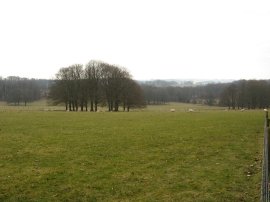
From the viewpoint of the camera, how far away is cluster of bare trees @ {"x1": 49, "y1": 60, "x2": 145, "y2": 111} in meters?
82.4

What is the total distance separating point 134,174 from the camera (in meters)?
13.6

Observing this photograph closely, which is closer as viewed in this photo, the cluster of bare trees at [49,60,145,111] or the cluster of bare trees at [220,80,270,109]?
the cluster of bare trees at [49,60,145,111]

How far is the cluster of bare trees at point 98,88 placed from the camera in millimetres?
82375

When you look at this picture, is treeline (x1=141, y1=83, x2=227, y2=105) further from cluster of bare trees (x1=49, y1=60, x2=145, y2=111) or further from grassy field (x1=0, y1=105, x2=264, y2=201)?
grassy field (x1=0, y1=105, x2=264, y2=201)

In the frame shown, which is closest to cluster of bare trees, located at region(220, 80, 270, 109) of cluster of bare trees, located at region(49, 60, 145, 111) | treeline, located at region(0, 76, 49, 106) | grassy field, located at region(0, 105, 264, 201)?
cluster of bare trees, located at region(49, 60, 145, 111)

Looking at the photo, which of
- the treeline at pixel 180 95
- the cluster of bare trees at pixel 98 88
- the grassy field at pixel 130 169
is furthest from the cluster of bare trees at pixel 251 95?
the grassy field at pixel 130 169

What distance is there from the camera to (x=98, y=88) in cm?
8300

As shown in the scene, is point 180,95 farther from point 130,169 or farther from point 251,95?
point 130,169

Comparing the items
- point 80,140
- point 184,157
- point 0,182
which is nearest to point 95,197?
point 0,182

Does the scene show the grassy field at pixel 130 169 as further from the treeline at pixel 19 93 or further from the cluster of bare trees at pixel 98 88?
the treeline at pixel 19 93

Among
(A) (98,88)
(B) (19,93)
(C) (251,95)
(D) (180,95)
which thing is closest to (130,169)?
(A) (98,88)

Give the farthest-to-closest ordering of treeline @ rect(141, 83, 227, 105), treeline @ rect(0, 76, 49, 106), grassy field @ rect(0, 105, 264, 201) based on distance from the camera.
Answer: treeline @ rect(141, 83, 227, 105) → treeline @ rect(0, 76, 49, 106) → grassy field @ rect(0, 105, 264, 201)

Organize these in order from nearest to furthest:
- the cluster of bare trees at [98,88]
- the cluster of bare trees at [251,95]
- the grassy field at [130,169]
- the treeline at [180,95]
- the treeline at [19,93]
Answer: the grassy field at [130,169]
the cluster of bare trees at [98,88]
the cluster of bare trees at [251,95]
the treeline at [19,93]
the treeline at [180,95]

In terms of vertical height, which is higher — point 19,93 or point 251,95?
point 19,93
